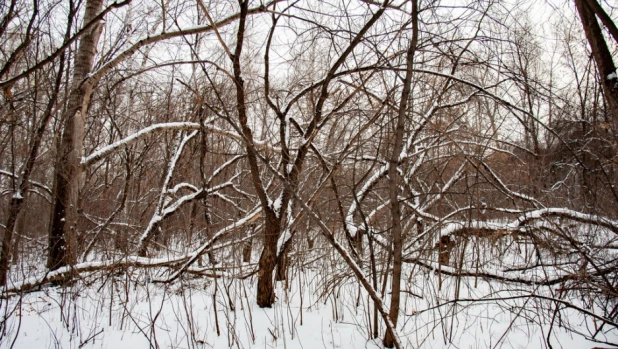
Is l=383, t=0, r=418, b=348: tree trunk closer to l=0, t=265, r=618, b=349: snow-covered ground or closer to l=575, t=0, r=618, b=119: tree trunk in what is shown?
l=0, t=265, r=618, b=349: snow-covered ground

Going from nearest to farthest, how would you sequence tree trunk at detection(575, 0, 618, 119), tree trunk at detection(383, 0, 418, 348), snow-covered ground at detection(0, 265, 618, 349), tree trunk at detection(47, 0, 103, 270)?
tree trunk at detection(383, 0, 418, 348) < tree trunk at detection(575, 0, 618, 119) < snow-covered ground at detection(0, 265, 618, 349) < tree trunk at detection(47, 0, 103, 270)

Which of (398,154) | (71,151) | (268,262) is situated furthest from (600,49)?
(71,151)

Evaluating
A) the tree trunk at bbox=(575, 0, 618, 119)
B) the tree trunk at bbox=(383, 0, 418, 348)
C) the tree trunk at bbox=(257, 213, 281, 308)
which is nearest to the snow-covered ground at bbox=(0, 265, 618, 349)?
the tree trunk at bbox=(257, 213, 281, 308)

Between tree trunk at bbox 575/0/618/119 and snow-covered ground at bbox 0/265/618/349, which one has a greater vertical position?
tree trunk at bbox 575/0/618/119

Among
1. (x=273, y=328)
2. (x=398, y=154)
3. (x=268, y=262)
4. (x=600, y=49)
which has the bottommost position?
(x=273, y=328)

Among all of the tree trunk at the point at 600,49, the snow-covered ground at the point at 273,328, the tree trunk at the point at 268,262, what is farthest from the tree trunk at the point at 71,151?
the tree trunk at the point at 600,49

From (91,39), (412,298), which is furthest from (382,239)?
(91,39)

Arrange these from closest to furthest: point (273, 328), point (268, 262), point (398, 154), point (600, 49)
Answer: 1. point (398, 154)
2. point (600, 49)
3. point (273, 328)
4. point (268, 262)

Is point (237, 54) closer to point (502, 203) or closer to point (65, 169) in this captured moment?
point (65, 169)

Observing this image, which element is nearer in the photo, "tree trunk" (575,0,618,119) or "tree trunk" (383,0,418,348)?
"tree trunk" (383,0,418,348)

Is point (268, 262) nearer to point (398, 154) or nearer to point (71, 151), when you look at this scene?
point (398, 154)

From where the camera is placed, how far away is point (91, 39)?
15.6 feet

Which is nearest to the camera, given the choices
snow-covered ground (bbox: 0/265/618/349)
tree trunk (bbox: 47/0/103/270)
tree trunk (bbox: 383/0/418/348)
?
tree trunk (bbox: 383/0/418/348)

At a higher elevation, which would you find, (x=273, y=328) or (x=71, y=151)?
(x=71, y=151)
